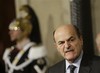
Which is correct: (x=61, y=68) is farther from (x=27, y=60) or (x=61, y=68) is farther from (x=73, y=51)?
(x=27, y=60)

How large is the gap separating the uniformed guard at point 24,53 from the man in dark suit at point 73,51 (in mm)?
1114

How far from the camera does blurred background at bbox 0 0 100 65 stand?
3.10m

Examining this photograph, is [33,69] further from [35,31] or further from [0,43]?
[0,43]

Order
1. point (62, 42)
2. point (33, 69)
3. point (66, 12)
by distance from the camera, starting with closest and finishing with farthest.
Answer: point (62, 42), point (33, 69), point (66, 12)

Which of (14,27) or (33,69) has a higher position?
(14,27)

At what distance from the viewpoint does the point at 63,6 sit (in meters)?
3.49

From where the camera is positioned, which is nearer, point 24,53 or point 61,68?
point 61,68

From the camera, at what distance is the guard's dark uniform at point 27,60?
2.89m

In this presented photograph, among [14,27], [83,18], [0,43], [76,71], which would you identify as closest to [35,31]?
[14,27]

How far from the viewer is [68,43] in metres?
1.72

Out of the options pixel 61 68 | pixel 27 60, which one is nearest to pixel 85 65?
pixel 61 68

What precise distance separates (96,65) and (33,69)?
3.82ft

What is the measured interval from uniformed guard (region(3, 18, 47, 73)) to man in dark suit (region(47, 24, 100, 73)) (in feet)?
3.65

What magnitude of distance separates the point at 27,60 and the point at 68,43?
123cm
